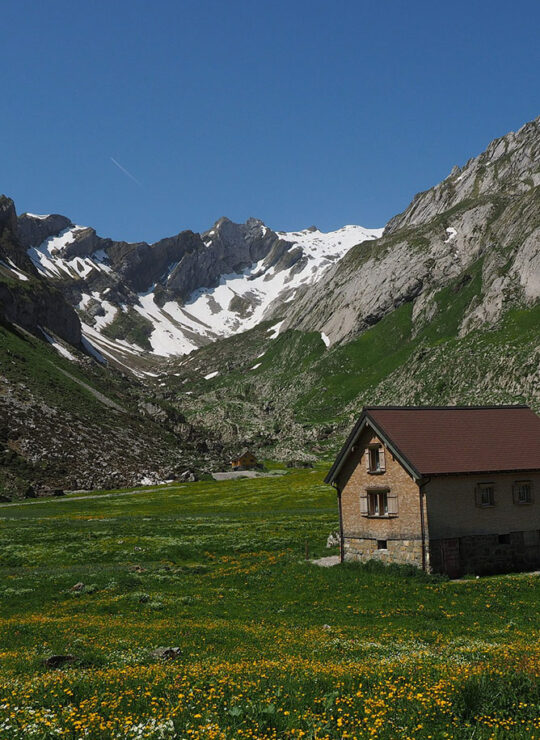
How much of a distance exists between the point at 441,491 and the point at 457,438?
5371 mm

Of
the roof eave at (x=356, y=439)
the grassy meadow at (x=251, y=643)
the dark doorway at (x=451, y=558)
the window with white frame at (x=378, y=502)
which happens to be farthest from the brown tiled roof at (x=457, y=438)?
the grassy meadow at (x=251, y=643)

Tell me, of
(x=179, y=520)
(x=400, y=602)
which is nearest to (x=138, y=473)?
(x=179, y=520)

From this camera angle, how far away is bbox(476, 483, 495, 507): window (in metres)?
40.4

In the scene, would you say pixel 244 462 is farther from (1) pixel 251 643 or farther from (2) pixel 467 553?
(1) pixel 251 643

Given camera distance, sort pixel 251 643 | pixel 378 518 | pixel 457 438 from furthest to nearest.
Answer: pixel 457 438 → pixel 378 518 → pixel 251 643

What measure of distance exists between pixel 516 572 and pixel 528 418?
43.2 feet

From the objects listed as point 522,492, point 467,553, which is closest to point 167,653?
point 467,553

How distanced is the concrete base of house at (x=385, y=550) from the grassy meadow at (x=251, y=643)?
1503mm

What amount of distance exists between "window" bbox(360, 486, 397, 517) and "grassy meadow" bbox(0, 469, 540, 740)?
3.98m

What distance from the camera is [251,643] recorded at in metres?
22.7

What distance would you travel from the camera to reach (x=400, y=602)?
102ft

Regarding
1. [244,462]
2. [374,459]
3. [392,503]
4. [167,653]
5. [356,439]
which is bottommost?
[167,653]

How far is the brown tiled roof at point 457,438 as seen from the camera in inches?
1585

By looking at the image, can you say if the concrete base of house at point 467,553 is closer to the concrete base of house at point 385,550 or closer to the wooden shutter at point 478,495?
the concrete base of house at point 385,550
